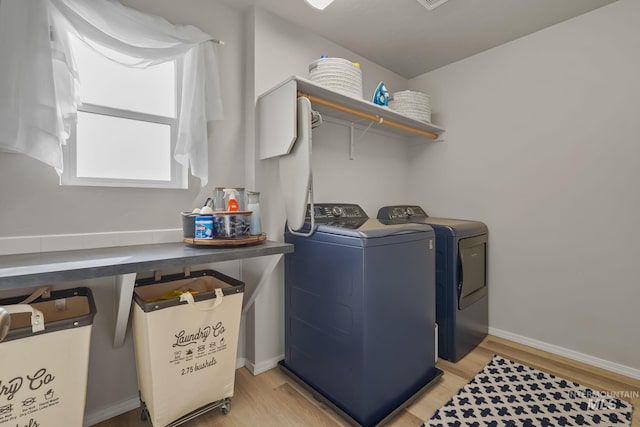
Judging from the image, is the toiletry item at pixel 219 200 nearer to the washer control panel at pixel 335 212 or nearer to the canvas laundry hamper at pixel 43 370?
the washer control panel at pixel 335 212

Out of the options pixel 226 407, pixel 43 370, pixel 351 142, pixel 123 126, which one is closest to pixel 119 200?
pixel 123 126

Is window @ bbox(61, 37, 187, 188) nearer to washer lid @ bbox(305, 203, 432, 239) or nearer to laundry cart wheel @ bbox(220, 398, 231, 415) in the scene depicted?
washer lid @ bbox(305, 203, 432, 239)

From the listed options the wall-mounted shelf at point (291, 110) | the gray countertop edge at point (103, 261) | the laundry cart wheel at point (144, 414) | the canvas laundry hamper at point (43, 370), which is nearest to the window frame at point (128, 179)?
the gray countertop edge at point (103, 261)

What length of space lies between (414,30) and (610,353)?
2667 mm

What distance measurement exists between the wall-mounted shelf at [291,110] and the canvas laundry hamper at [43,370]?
49.6 inches

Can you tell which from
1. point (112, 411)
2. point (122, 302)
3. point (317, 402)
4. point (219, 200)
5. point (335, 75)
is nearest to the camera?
point (122, 302)

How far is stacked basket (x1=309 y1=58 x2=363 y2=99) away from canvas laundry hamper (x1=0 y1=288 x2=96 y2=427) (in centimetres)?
179

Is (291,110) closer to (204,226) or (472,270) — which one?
(204,226)

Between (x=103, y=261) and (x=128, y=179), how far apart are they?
0.69m

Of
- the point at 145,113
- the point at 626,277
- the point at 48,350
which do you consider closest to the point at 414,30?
the point at 145,113

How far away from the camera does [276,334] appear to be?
2.16 metres

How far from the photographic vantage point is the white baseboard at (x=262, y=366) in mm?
2043

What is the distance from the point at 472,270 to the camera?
2.40m

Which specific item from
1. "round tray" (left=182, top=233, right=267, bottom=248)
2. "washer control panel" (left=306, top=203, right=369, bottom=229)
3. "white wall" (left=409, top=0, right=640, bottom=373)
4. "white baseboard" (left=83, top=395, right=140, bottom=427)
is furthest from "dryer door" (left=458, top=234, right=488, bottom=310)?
"white baseboard" (left=83, top=395, right=140, bottom=427)
